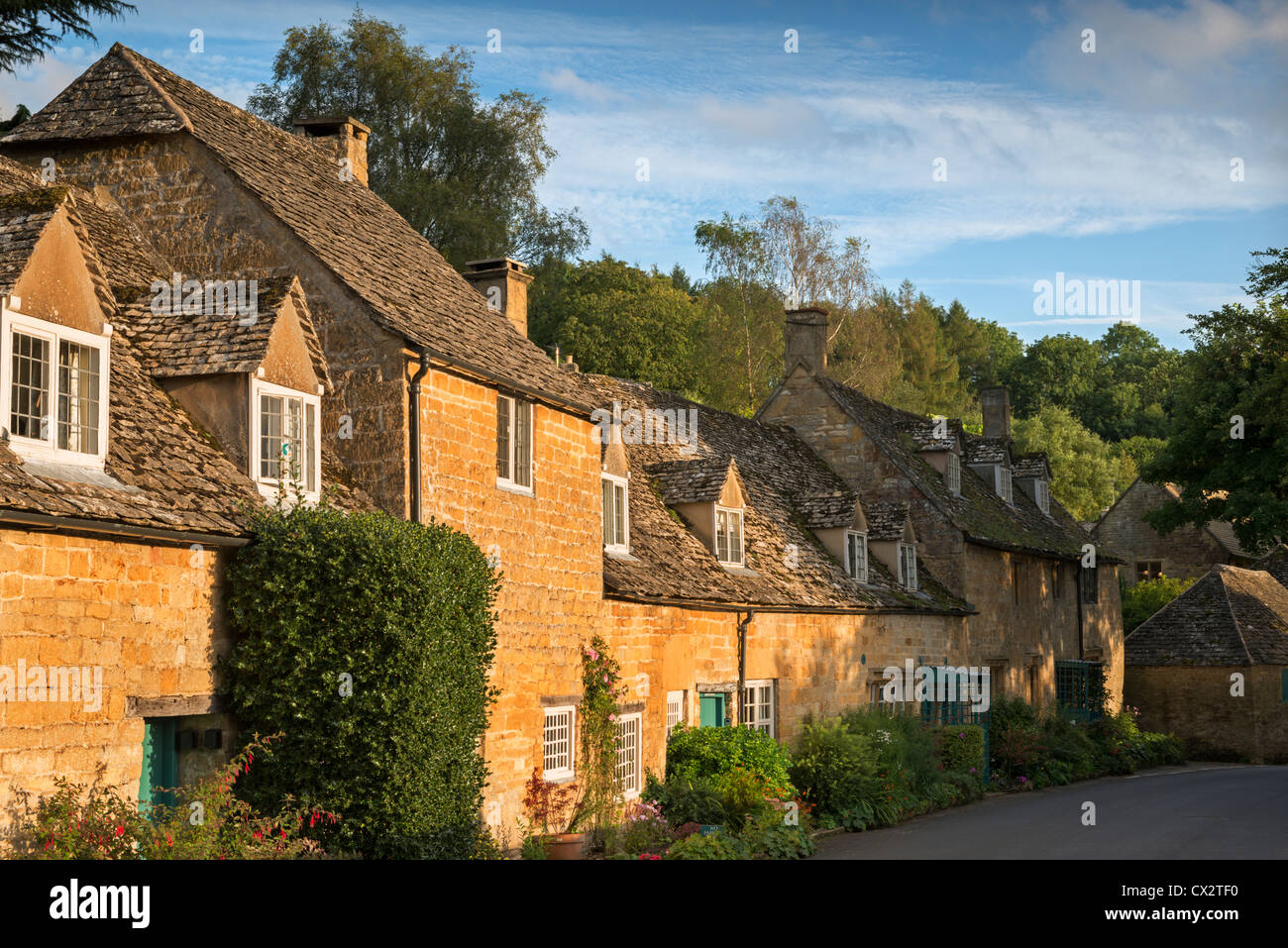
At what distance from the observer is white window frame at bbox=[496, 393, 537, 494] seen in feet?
55.3

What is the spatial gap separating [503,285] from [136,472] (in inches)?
403

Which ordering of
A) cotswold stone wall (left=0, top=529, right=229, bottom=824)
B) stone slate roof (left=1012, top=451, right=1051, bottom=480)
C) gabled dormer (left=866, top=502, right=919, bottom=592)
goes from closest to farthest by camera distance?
cotswold stone wall (left=0, top=529, right=229, bottom=824)
gabled dormer (left=866, top=502, right=919, bottom=592)
stone slate roof (left=1012, top=451, right=1051, bottom=480)

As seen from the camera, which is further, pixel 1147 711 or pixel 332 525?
pixel 1147 711

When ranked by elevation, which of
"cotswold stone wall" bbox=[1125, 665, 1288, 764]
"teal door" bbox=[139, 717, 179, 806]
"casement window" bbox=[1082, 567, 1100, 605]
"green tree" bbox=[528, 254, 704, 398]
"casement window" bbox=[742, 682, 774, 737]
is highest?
"green tree" bbox=[528, 254, 704, 398]

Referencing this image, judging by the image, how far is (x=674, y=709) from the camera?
20.9 m

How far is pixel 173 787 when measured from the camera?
12398mm

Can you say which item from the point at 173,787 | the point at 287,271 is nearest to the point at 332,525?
the point at 173,787

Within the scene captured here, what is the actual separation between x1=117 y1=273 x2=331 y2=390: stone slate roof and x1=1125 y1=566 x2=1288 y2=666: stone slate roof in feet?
112

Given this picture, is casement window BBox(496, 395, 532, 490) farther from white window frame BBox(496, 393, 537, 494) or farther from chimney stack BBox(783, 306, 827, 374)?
chimney stack BBox(783, 306, 827, 374)

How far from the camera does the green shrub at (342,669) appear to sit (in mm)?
12406

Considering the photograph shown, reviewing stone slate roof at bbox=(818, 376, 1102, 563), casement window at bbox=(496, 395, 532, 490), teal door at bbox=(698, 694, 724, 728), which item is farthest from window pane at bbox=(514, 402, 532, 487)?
stone slate roof at bbox=(818, 376, 1102, 563)

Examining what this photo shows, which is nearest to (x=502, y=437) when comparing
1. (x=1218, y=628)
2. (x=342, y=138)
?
(x=342, y=138)
